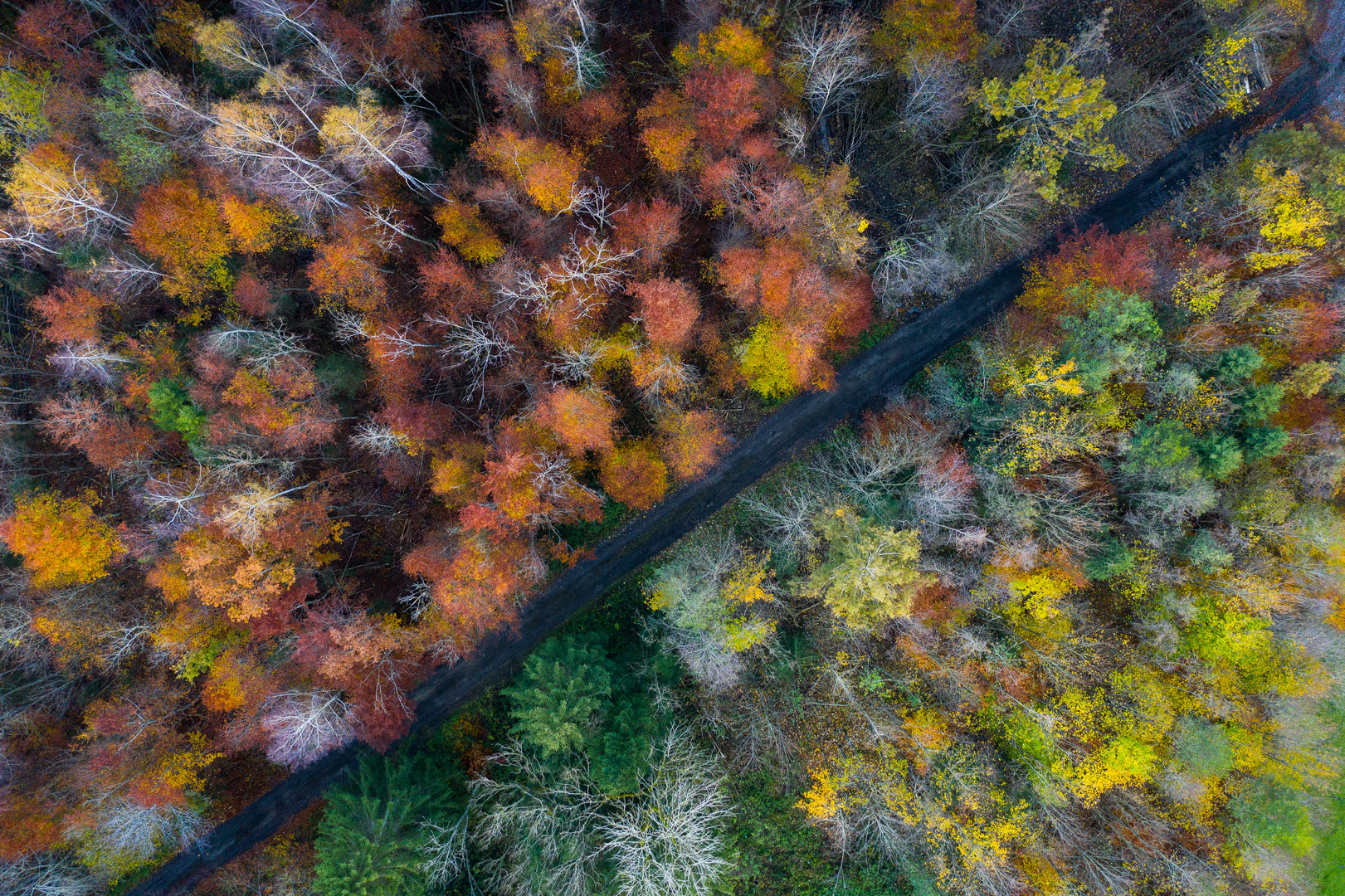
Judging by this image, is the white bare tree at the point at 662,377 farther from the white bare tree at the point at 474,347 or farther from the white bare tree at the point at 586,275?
the white bare tree at the point at 474,347

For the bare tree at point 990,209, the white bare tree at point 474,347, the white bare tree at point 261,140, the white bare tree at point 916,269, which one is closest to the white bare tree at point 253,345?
the white bare tree at point 261,140

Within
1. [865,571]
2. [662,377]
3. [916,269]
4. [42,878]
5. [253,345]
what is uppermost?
[253,345]

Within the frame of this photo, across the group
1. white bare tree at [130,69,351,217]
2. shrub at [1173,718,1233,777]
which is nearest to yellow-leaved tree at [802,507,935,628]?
shrub at [1173,718,1233,777]

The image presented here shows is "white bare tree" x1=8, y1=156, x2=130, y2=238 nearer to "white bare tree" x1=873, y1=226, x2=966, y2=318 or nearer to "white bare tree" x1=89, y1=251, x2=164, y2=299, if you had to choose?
"white bare tree" x1=89, y1=251, x2=164, y2=299

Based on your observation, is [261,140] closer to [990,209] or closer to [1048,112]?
[990,209]

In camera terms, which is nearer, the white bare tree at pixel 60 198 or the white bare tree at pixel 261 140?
the white bare tree at pixel 261 140

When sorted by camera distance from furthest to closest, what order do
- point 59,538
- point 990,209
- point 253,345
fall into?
point 990,209
point 253,345
point 59,538

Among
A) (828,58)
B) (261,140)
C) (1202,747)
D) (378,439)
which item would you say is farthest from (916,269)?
(261,140)
